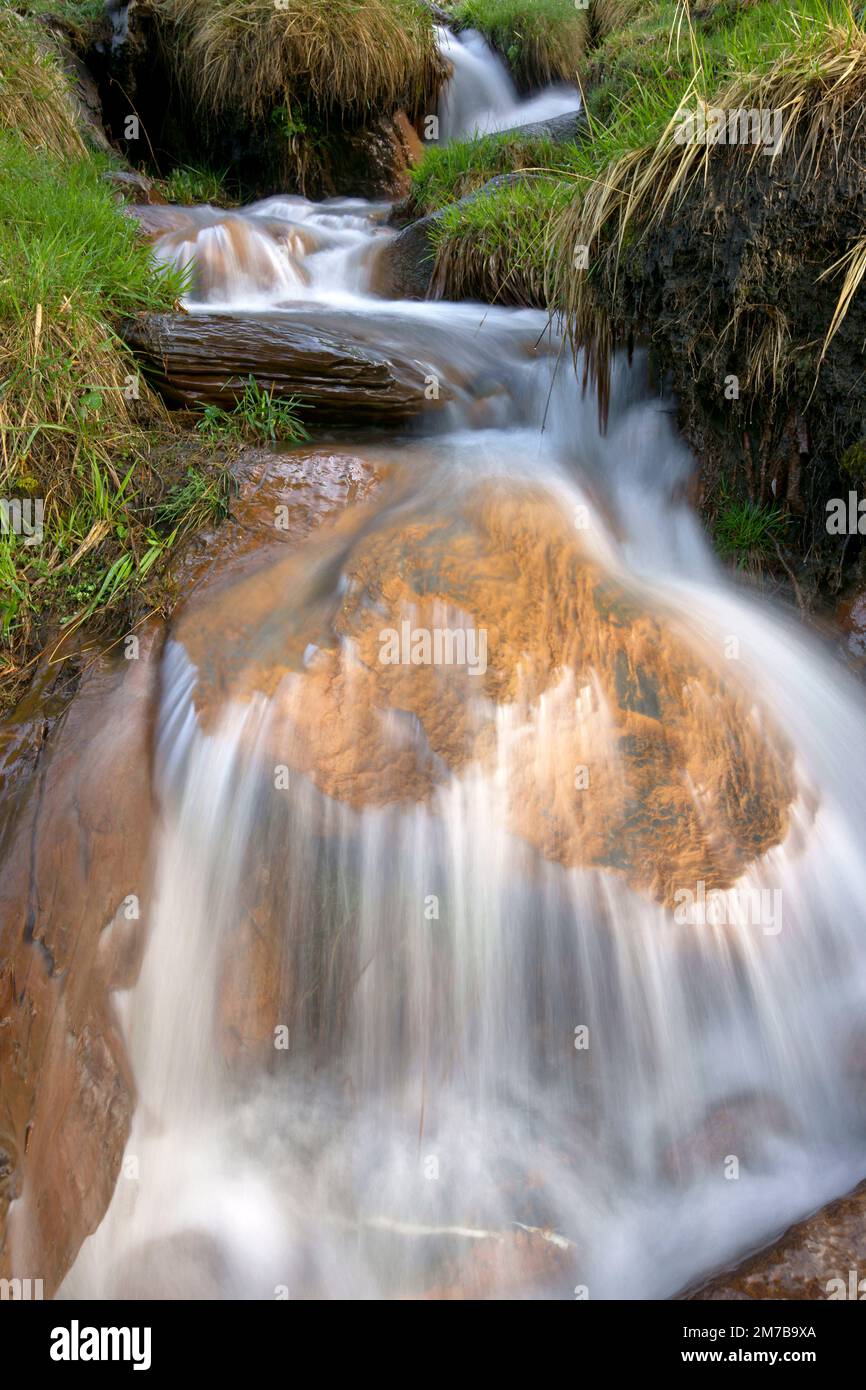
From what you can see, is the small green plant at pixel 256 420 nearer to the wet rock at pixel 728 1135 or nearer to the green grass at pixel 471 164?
the wet rock at pixel 728 1135

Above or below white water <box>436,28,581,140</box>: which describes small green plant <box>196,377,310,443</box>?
below

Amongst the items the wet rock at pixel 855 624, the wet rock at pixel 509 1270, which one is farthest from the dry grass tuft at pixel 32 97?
the wet rock at pixel 509 1270

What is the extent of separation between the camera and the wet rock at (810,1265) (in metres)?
1.91

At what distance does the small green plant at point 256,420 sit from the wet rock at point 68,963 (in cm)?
133

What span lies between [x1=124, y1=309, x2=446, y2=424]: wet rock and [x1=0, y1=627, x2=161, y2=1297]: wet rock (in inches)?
61.7

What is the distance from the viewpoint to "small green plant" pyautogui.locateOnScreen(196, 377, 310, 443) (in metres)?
3.60

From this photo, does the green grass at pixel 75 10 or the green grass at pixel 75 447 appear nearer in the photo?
the green grass at pixel 75 447

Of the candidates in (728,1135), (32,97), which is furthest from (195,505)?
(32,97)

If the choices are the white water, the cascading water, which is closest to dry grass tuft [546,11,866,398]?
the cascading water

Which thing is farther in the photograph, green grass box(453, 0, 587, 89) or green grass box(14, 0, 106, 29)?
green grass box(453, 0, 587, 89)

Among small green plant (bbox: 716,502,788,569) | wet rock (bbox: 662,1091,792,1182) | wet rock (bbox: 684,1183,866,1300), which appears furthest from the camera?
small green plant (bbox: 716,502,788,569)

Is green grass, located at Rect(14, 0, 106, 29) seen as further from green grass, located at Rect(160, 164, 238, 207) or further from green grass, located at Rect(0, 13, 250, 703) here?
green grass, located at Rect(0, 13, 250, 703)

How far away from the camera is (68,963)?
7.50 ft
